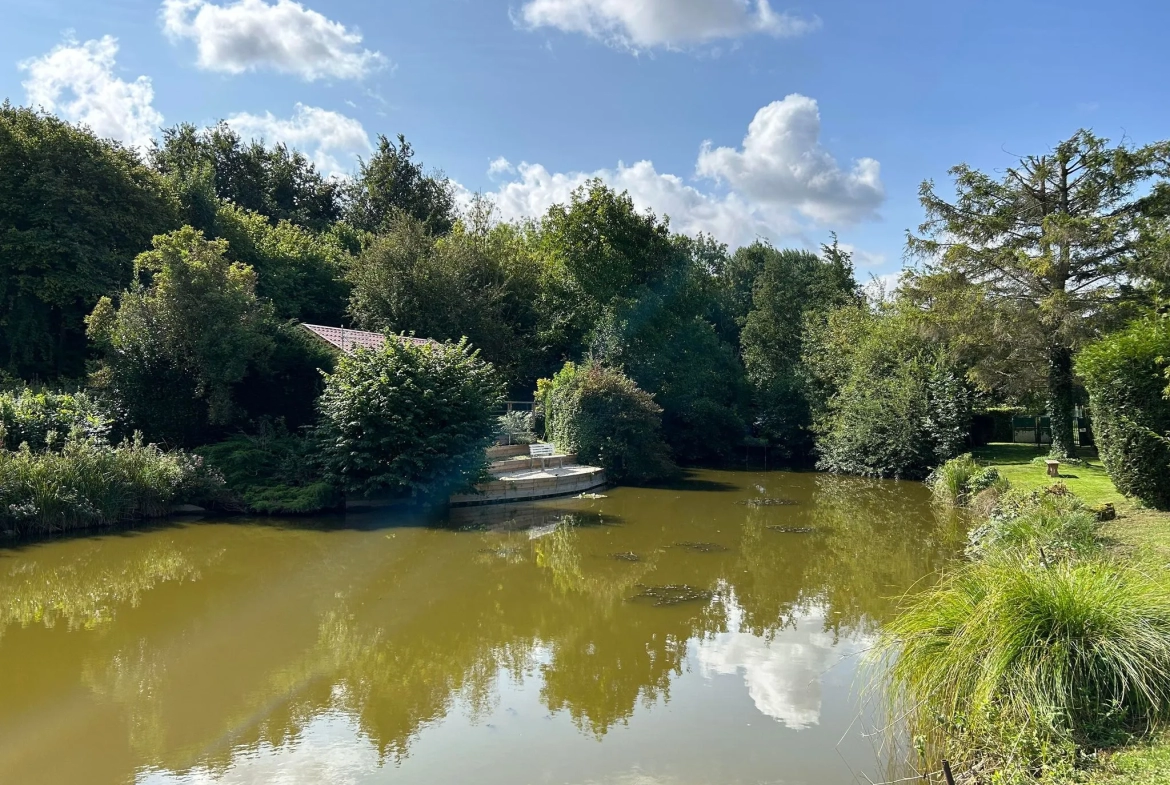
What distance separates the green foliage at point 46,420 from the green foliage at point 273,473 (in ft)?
6.27

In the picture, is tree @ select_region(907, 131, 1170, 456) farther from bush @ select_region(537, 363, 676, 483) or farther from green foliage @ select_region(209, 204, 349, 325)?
green foliage @ select_region(209, 204, 349, 325)

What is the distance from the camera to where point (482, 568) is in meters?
10.5

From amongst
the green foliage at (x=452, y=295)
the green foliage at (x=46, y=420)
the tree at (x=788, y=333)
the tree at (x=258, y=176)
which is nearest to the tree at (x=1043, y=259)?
the tree at (x=788, y=333)

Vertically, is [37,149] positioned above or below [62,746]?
above

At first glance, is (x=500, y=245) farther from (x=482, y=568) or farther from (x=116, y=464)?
(x=482, y=568)

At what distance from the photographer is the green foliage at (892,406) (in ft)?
61.5

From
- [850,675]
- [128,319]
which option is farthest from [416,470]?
[850,675]

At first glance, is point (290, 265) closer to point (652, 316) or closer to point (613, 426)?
point (652, 316)

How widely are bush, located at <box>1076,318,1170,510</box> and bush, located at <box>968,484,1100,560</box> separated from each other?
0.89 metres

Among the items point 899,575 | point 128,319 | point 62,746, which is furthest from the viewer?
point 128,319

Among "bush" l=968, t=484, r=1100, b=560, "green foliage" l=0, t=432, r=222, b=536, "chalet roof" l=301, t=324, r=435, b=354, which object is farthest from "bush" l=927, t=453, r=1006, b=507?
"green foliage" l=0, t=432, r=222, b=536

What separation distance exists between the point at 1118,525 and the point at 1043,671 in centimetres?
688

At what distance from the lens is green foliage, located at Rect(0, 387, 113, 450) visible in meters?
13.3

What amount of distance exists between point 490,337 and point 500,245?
20.7ft
